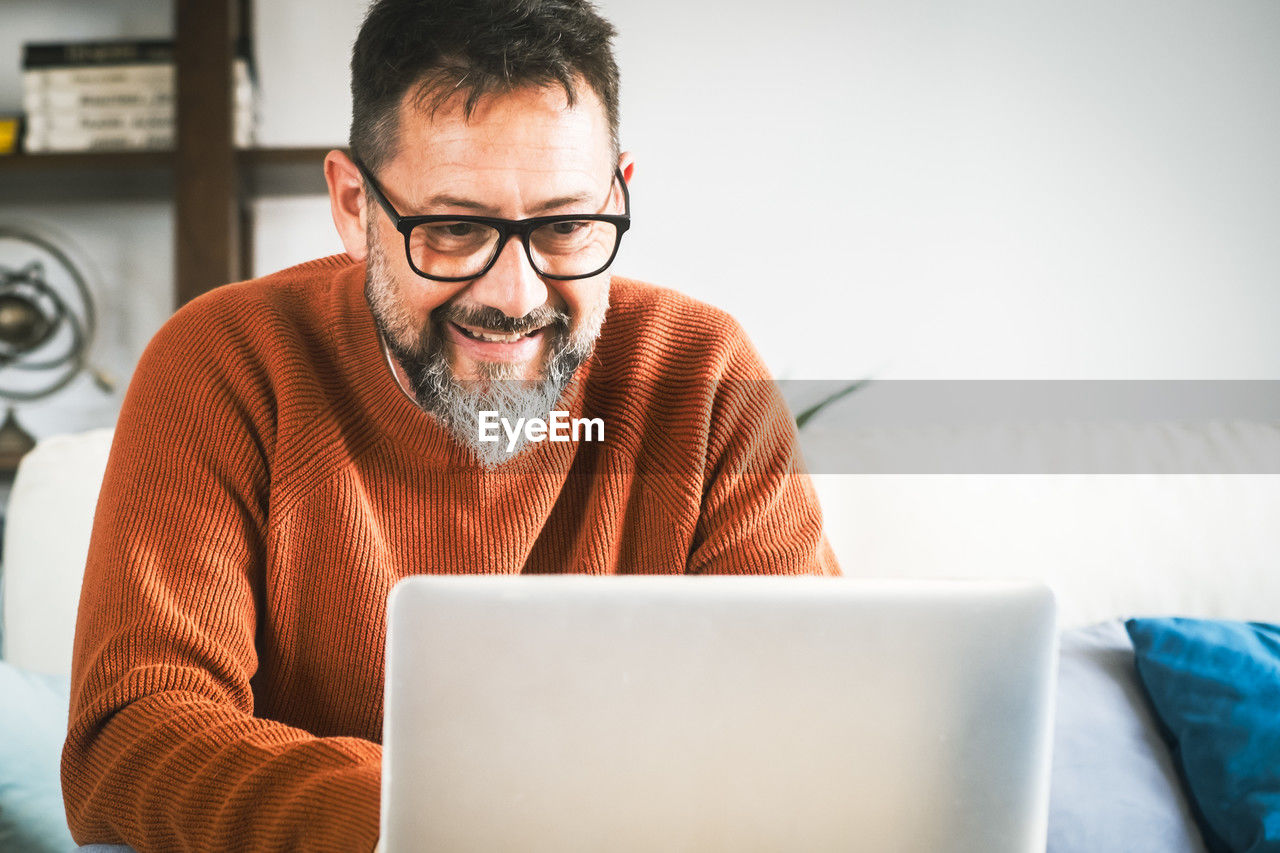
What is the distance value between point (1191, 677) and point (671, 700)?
40.1 inches

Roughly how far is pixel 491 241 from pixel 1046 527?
3.06ft

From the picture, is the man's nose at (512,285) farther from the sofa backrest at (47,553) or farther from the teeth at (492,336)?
the sofa backrest at (47,553)

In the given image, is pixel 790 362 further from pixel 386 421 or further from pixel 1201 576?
pixel 386 421

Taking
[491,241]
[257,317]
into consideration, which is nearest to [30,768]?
[257,317]

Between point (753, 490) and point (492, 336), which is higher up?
point (492, 336)

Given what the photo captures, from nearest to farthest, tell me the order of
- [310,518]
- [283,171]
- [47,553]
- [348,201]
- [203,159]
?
[310,518] < [348,201] < [47,553] < [203,159] < [283,171]

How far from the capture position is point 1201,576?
1431 mm

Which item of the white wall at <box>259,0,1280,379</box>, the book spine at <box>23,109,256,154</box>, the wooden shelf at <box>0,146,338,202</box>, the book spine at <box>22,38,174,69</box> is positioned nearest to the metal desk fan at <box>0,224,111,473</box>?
the wooden shelf at <box>0,146,338,202</box>

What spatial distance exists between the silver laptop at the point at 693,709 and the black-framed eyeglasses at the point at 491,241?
2.02ft

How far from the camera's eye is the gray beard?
1.04m

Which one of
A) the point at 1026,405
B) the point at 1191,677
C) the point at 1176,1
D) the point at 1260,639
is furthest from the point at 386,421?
the point at 1176,1

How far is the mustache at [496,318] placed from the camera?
41.5 inches

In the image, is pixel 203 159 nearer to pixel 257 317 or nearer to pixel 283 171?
pixel 283 171

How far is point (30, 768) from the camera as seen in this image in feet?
3.47
